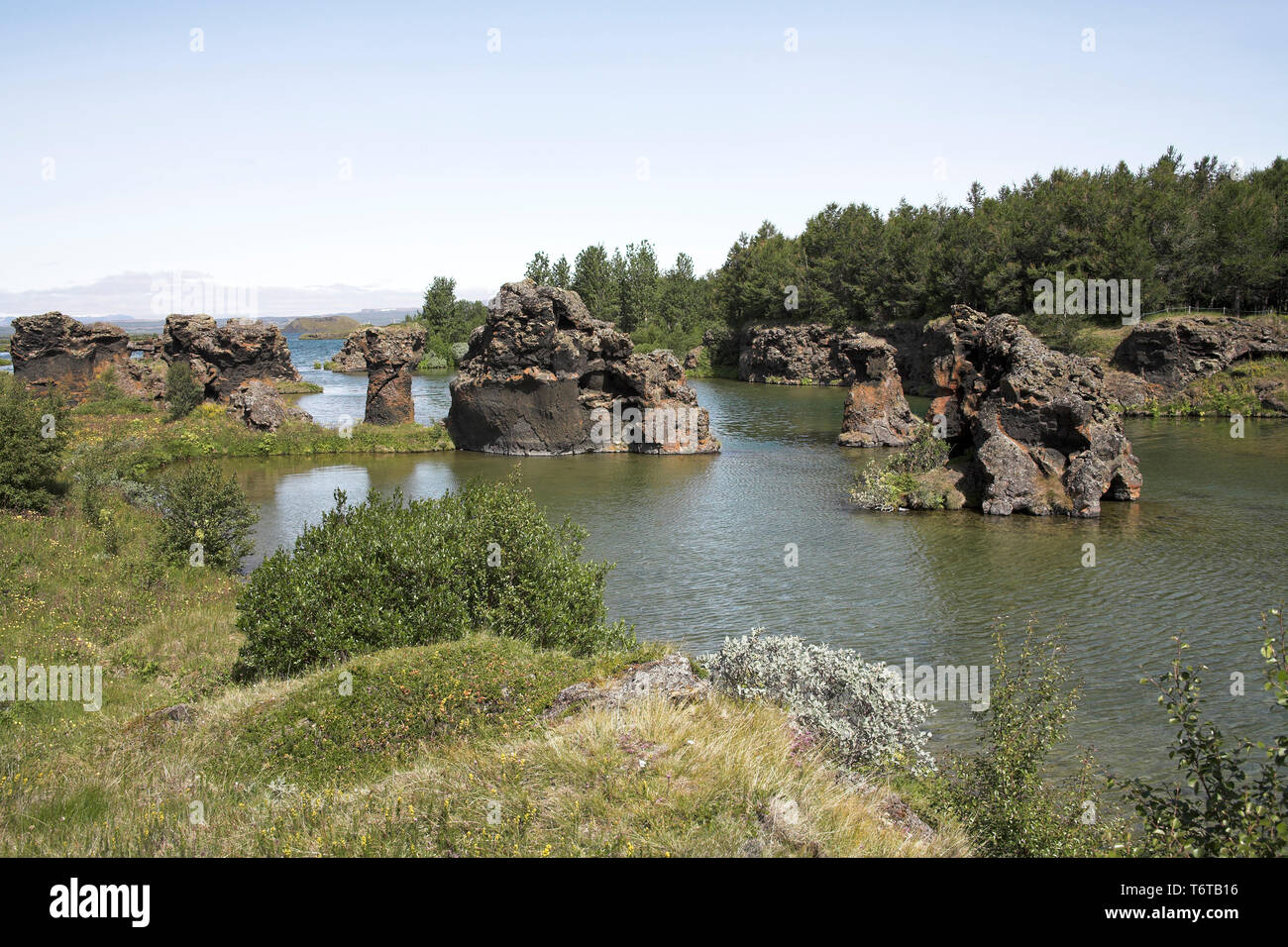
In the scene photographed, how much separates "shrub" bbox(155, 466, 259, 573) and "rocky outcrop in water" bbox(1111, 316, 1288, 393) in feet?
210

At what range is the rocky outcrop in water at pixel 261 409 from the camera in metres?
54.2

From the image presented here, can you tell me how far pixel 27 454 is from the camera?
28266 mm

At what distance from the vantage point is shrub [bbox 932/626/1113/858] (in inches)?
392

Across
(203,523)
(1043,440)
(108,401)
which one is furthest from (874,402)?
(108,401)

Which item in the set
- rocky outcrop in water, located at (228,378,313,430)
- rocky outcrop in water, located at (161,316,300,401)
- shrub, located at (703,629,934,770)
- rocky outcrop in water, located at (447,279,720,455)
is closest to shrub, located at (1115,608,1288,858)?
shrub, located at (703,629,934,770)

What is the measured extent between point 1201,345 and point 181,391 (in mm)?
70720

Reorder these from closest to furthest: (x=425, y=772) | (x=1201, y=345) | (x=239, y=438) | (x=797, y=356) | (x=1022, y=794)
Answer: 1. (x=425, y=772)
2. (x=1022, y=794)
3. (x=239, y=438)
4. (x=1201, y=345)
5. (x=797, y=356)

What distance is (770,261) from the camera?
115312mm

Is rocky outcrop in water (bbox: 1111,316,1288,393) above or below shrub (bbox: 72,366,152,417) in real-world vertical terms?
above

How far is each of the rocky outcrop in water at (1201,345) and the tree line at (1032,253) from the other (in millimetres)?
7032

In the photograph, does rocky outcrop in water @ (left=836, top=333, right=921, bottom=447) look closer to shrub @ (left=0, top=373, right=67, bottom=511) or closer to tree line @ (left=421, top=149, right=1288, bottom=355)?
tree line @ (left=421, top=149, right=1288, bottom=355)

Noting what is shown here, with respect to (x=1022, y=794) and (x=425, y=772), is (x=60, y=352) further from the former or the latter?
(x=1022, y=794)
